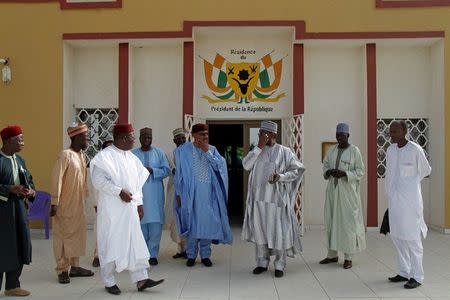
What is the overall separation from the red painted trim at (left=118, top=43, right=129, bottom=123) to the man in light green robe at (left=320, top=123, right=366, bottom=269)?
4340mm

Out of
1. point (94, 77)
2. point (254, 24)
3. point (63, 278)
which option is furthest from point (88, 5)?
point (63, 278)

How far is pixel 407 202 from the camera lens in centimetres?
530

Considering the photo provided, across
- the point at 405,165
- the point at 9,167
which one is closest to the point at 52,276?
the point at 9,167

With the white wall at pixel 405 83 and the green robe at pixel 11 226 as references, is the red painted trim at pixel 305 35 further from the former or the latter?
the green robe at pixel 11 226

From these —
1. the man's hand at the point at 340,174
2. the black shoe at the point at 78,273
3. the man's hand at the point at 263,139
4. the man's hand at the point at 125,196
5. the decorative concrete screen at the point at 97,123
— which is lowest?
the black shoe at the point at 78,273

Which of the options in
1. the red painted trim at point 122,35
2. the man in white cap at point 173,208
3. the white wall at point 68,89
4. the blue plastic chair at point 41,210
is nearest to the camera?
the man in white cap at point 173,208

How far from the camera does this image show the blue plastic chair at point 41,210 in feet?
28.1

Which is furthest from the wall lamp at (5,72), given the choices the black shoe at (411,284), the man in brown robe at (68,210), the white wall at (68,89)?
the black shoe at (411,284)

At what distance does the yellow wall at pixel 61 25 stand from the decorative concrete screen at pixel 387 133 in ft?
5.59

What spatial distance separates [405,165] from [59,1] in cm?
670

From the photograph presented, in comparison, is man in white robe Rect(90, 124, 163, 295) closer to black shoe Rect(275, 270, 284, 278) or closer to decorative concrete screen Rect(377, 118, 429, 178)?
black shoe Rect(275, 270, 284, 278)

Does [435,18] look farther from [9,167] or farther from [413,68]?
[9,167]

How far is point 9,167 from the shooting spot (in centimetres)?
493

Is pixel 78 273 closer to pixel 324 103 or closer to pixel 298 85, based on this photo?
pixel 298 85
